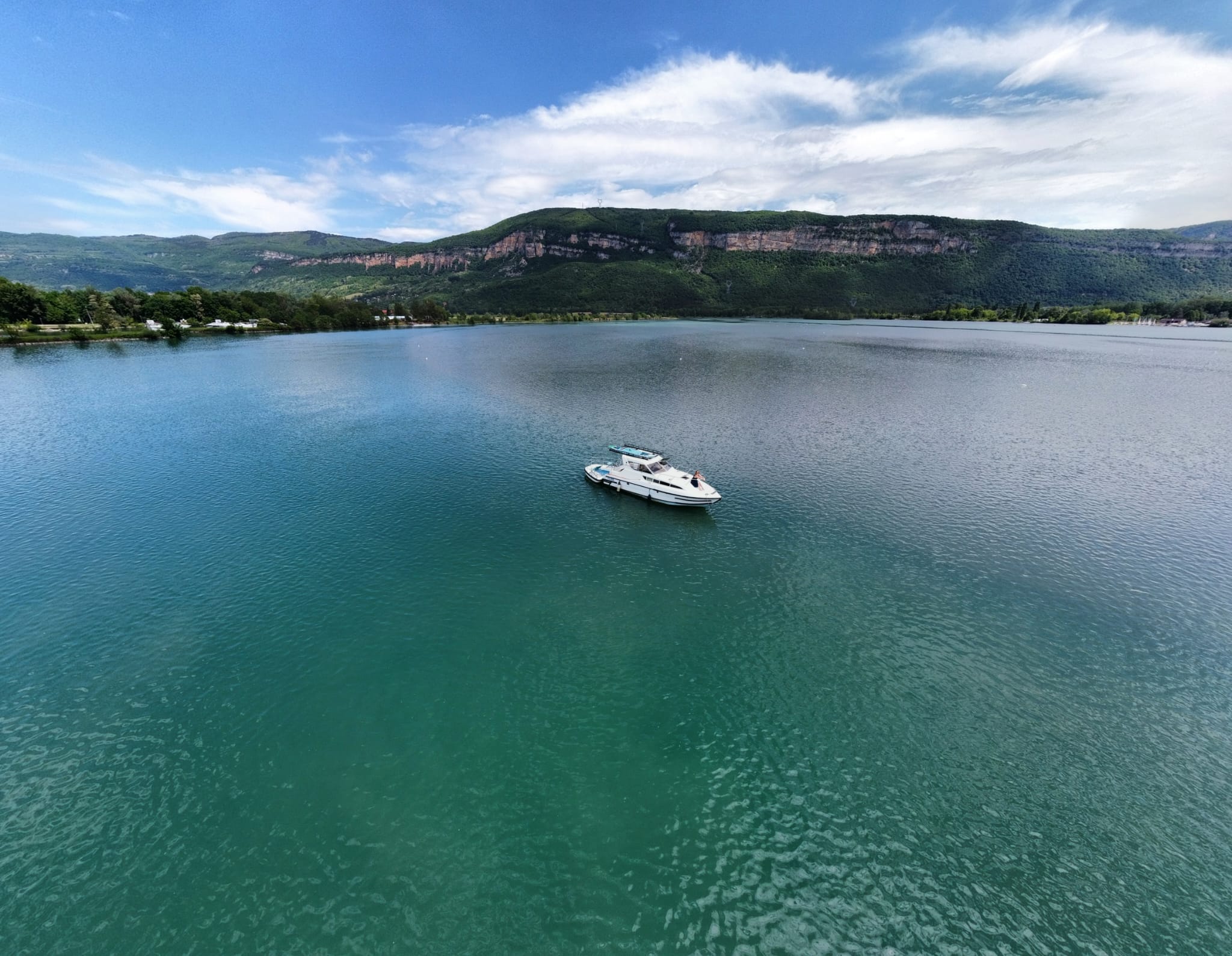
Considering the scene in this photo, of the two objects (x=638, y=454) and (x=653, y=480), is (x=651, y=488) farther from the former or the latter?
(x=638, y=454)

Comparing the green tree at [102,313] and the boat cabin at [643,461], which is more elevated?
the green tree at [102,313]

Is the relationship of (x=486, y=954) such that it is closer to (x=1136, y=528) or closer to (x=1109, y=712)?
(x=1109, y=712)

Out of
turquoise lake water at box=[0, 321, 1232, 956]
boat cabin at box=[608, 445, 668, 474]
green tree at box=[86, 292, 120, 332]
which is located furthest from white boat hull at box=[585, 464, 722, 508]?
green tree at box=[86, 292, 120, 332]

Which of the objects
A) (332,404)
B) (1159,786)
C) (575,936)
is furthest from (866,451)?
(332,404)

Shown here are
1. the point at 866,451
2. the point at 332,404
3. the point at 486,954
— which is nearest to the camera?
the point at 486,954

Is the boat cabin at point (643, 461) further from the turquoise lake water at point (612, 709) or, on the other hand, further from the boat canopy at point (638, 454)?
the turquoise lake water at point (612, 709)

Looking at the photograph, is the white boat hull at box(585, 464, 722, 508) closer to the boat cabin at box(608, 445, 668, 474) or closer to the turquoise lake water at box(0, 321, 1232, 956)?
the boat cabin at box(608, 445, 668, 474)

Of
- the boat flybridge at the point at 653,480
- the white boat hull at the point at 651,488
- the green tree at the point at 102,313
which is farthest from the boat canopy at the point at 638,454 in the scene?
the green tree at the point at 102,313
